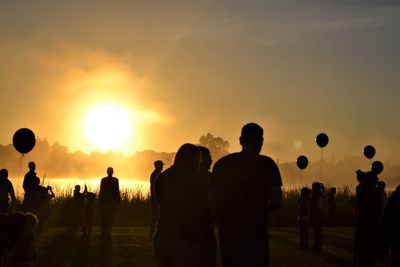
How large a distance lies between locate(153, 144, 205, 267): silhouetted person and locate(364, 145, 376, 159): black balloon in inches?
994

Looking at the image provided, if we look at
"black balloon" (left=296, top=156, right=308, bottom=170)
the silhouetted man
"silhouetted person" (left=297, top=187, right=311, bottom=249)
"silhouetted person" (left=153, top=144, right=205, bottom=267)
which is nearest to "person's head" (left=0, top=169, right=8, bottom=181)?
"silhouetted person" (left=297, top=187, right=311, bottom=249)

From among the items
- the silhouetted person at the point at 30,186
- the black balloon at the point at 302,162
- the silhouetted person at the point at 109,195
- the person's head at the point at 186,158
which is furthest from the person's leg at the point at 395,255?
the black balloon at the point at 302,162

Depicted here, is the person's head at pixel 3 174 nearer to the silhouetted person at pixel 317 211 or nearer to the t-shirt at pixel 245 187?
the silhouetted person at pixel 317 211

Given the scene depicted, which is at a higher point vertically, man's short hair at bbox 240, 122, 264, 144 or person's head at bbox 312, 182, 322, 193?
person's head at bbox 312, 182, 322, 193

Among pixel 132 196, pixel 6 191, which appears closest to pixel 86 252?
pixel 6 191

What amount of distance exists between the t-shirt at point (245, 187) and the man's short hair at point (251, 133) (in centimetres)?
15

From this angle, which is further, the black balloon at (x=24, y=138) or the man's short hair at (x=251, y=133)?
the black balloon at (x=24, y=138)

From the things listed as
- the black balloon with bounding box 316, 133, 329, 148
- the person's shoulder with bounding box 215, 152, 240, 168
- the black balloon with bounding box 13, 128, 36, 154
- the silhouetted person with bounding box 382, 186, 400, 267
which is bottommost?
the silhouetted person with bounding box 382, 186, 400, 267

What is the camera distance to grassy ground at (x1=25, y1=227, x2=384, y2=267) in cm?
1581

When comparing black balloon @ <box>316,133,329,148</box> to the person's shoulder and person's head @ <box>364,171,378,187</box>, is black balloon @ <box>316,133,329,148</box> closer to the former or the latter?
person's head @ <box>364,171,378,187</box>

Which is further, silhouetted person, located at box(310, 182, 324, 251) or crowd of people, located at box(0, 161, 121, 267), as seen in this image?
silhouetted person, located at box(310, 182, 324, 251)

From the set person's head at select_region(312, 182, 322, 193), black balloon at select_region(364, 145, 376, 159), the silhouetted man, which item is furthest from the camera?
black balloon at select_region(364, 145, 376, 159)

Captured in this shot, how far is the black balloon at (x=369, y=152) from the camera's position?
104 ft

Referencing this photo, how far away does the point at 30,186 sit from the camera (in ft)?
53.4
